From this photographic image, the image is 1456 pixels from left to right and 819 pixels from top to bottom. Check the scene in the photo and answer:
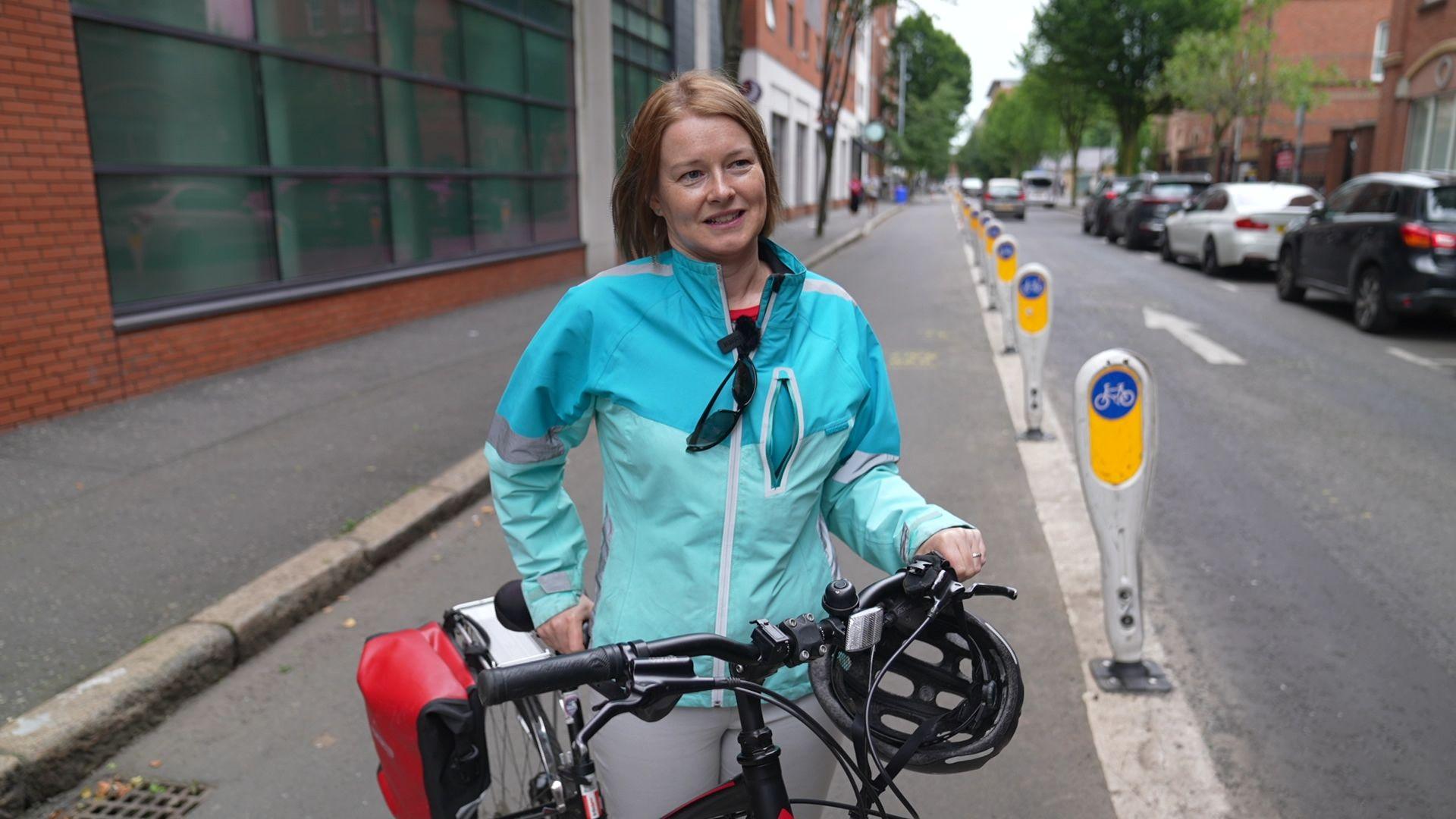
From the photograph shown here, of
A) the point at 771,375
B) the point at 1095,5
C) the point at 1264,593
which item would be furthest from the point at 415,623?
the point at 1095,5

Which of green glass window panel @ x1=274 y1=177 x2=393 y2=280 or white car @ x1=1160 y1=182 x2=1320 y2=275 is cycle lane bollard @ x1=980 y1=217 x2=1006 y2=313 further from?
green glass window panel @ x1=274 y1=177 x2=393 y2=280

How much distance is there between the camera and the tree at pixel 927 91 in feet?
276

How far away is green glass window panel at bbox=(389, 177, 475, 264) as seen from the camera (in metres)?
11.9

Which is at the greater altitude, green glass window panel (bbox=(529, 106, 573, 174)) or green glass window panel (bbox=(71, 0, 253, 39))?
green glass window panel (bbox=(71, 0, 253, 39))

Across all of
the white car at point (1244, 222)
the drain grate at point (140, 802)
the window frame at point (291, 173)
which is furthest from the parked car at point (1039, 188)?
the drain grate at point (140, 802)

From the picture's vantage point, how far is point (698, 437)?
6.04 ft

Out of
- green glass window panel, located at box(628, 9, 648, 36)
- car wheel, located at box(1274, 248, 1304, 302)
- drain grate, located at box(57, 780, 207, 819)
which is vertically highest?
green glass window panel, located at box(628, 9, 648, 36)

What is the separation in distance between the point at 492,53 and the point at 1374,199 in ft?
35.3

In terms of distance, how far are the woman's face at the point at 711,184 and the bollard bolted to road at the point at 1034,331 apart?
5.89 meters

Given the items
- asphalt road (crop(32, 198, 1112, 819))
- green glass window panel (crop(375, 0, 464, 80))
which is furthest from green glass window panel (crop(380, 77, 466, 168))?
asphalt road (crop(32, 198, 1112, 819))

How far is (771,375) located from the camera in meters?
1.89

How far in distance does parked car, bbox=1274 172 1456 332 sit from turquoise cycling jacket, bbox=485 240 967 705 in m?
11.4

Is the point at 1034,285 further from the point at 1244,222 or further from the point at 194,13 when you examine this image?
the point at 1244,222

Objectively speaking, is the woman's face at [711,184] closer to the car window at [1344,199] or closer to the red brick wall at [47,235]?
the red brick wall at [47,235]
